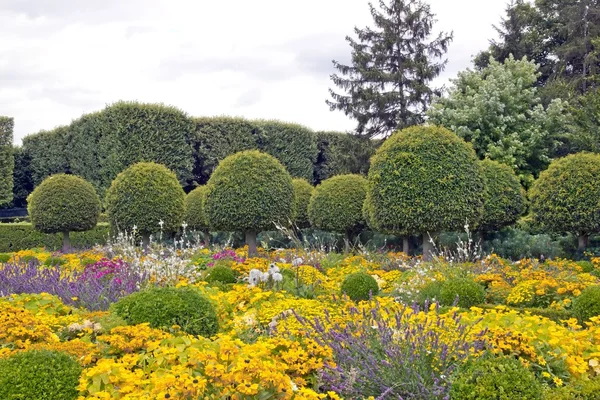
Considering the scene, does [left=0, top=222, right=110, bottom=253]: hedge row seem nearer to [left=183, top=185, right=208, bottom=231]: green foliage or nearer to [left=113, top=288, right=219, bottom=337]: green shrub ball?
[left=183, top=185, right=208, bottom=231]: green foliage

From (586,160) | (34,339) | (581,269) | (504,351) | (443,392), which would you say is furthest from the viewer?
(586,160)

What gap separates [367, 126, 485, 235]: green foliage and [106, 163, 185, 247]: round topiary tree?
5080 millimetres

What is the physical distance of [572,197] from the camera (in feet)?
38.6

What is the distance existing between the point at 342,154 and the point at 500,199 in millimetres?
10169

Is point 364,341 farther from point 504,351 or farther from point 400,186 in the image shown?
point 400,186

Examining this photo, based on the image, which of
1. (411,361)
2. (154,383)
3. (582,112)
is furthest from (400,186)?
(154,383)

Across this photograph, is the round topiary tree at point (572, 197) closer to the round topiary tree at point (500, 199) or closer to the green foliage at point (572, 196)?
the green foliage at point (572, 196)

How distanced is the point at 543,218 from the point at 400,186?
380cm

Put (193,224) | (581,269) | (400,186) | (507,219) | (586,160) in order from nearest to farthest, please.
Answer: (581,269) < (400,186) < (586,160) < (507,219) < (193,224)

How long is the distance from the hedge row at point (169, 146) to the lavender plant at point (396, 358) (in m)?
17.9

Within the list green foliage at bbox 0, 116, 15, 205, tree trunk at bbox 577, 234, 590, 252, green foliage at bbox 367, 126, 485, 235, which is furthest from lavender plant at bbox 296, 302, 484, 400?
green foliage at bbox 0, 116, 15, 205

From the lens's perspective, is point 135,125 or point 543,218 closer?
point 543,218

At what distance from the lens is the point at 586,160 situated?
12000mm

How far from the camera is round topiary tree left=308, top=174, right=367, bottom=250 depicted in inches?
569
